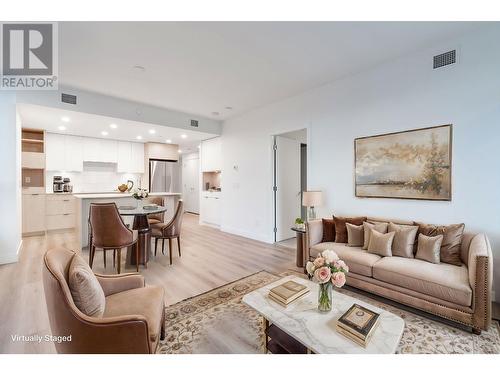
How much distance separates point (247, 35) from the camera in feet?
8.43

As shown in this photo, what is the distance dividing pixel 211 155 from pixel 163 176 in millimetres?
2116

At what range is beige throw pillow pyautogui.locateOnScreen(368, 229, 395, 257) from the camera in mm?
2678

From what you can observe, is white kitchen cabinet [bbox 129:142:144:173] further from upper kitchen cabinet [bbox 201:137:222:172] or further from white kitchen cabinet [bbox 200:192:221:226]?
white kitchen cabinet [bbox 200:192:221:226]

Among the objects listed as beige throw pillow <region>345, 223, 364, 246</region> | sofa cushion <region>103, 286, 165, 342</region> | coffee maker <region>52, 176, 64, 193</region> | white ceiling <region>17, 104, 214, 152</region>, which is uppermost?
white ceiling <region>17, 104, 214, 152</region>

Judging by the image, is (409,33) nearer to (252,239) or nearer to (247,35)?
(247,35)

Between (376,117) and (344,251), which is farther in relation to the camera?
(376,117)

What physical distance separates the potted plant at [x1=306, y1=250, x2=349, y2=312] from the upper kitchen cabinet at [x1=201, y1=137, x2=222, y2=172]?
16.2 ft

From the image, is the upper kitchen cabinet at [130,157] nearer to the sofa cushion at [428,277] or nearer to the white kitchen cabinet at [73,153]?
the white kitchen cabinet at [73,153]

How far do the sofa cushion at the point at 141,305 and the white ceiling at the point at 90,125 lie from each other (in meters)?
3.90

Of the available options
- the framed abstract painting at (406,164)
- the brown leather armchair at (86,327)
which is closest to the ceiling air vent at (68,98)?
the brown leather armchair at (86,327)

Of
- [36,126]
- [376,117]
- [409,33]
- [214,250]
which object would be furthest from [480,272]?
[36,126]

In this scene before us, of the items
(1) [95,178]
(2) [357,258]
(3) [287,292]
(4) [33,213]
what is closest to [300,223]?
(2) [357,258]

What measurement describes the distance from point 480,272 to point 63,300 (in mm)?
2976

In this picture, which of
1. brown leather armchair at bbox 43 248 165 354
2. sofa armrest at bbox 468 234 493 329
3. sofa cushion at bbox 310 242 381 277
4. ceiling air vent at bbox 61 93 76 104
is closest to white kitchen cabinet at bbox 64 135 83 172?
ceiling air vent at bbox 61 93 76 104
